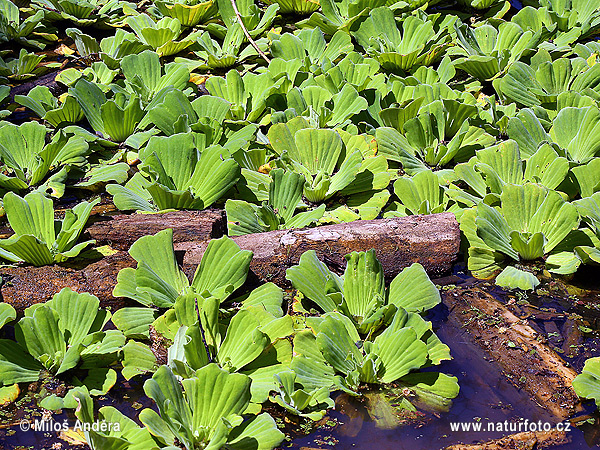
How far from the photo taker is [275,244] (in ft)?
7.88

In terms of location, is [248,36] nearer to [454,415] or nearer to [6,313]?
[6,313]

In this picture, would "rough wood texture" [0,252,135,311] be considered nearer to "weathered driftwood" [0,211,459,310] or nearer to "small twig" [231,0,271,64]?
"weathered driftwood" [0,211,459,310]

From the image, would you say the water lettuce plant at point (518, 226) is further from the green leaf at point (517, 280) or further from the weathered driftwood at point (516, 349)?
the weathered driftwood at point (516, 349)

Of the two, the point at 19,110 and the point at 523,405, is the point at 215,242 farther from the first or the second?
the point at 19,110

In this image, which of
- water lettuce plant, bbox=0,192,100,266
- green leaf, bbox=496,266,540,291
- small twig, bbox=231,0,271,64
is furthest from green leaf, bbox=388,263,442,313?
small twig, bbox=231,0,271,64

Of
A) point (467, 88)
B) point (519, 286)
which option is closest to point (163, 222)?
point (519, 286)

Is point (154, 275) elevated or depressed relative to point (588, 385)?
elevated

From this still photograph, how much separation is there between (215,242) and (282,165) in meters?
0.83

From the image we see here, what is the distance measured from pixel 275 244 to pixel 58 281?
0.85m

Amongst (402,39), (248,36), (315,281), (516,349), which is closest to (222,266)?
(315,281)

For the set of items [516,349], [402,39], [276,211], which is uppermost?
[402,39]

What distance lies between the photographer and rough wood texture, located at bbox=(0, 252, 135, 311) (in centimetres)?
217

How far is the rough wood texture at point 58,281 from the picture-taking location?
2.17 meters

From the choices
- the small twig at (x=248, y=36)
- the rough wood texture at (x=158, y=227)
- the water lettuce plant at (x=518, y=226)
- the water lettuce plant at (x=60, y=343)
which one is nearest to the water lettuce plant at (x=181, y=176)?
the rough wood texture at (x=158, y=227)
